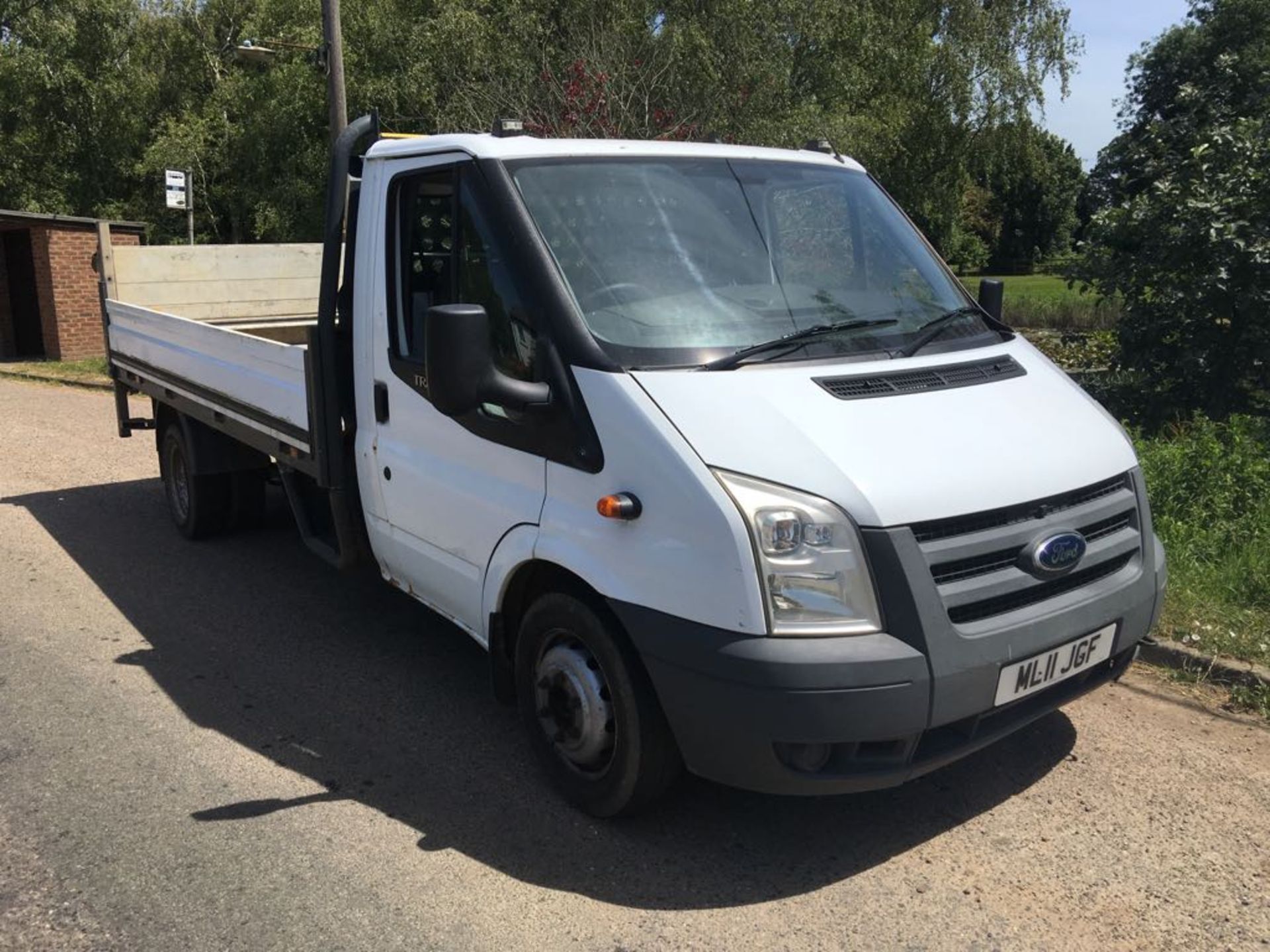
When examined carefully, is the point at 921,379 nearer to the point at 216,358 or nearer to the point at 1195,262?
the point at 216,358

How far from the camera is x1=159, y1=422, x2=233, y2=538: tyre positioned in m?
7.02

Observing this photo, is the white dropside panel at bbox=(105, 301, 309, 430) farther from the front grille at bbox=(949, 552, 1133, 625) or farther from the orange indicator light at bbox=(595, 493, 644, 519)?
the front grille at bbox=(949, 552, 1133, 625)

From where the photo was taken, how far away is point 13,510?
8.19 meters

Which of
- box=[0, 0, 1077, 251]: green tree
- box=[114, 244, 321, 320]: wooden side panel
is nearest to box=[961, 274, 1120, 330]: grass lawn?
box=[0, 0, 1077, 251]: green tree

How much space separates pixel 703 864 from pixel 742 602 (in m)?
1.00

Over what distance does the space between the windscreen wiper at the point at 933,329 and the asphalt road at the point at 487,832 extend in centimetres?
154

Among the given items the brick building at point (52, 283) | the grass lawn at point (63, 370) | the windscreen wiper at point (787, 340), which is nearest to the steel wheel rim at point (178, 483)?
the windscreen wiper at point (787, 340)

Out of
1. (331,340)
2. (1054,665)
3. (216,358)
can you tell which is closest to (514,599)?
(331,340)

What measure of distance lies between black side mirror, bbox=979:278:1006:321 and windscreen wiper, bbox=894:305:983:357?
398 millimetres

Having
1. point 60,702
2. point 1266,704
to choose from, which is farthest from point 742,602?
point 60,702

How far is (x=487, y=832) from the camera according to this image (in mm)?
3684

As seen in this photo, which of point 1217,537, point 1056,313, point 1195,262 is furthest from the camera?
point 1056,313

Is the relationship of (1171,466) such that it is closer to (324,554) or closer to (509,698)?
(509,698)

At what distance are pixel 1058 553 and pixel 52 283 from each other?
19.9m
